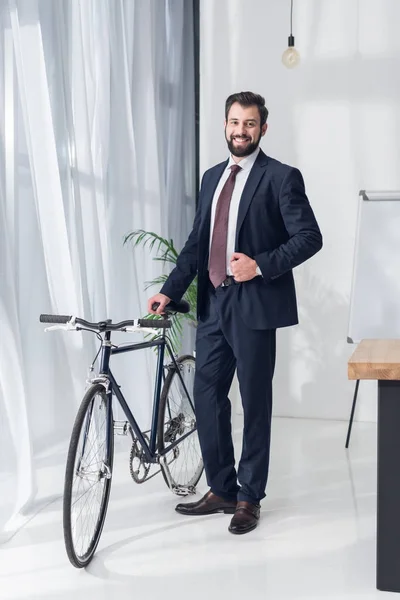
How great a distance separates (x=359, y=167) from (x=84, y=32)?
1.92 metres

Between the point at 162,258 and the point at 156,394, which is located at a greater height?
the point at 162,258

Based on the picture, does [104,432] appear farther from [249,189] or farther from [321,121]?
[321,121]

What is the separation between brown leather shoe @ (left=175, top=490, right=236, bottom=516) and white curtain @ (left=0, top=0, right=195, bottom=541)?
2.01 ft

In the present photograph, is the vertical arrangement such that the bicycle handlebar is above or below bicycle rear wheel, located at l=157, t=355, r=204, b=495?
above

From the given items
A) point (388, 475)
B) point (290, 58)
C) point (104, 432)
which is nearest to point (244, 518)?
point (104, 432)

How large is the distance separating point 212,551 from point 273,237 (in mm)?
1102

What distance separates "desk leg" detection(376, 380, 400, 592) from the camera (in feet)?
7.59

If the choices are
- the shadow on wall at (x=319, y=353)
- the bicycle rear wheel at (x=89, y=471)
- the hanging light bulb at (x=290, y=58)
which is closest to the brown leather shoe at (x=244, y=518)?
the bicycle rear wheel at (x=89, y=471)

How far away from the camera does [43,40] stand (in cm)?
334

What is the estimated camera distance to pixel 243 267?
279 cm

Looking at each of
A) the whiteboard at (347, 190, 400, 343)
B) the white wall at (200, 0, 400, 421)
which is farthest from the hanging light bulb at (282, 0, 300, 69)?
the whiteboard at (347, 190, 400, 343)

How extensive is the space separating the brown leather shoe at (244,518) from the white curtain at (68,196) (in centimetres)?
80

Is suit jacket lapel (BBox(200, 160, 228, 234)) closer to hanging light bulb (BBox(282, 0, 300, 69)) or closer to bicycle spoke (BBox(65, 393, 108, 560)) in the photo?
bicycle spoke (BBox(65, 393, 108, 560))

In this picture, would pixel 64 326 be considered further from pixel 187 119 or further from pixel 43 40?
pixel 187 119
